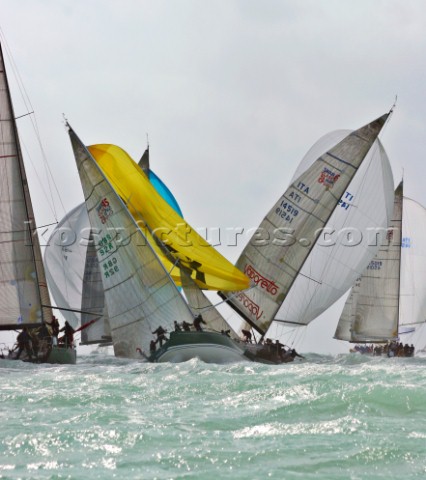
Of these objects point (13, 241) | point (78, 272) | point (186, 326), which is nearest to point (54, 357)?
point (13, 241)

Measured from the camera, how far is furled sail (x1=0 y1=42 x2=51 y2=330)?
96.5 ft

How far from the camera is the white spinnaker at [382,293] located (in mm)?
49781

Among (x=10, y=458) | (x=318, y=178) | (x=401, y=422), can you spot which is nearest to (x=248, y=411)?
(x=401, y=422)

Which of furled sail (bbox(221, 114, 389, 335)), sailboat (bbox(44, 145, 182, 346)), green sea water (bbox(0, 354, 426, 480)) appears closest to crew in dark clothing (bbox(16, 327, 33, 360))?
furled sail (bbox(221, 114, 389, 335))

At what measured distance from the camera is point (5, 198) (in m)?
29.6

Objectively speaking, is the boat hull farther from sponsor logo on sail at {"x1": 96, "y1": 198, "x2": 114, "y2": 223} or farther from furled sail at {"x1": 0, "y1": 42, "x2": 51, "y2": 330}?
sponsor logo on sail at {"x1": 96, "y1": 198, "x2": 114, "y2": 223}

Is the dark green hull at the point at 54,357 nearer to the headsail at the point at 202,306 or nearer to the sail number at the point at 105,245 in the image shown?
the sail number at the point at 105,245

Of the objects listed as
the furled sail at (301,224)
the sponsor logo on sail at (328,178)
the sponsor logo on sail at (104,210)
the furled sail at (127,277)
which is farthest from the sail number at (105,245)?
the sponsor logo on sail at (328,178)

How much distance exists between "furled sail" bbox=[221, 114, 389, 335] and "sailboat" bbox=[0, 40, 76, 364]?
8.65 metres

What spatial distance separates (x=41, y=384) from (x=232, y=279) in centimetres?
1327

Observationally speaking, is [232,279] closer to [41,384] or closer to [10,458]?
[41,384]

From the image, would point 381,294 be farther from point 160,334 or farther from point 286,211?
point 160,334

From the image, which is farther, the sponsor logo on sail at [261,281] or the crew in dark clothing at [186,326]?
the sponsor logo on sail at [261,281]

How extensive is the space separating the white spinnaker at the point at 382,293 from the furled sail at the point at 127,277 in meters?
21.1
